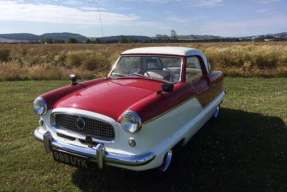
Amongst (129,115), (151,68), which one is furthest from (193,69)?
(129,115)

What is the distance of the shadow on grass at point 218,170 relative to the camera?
4.07 meters

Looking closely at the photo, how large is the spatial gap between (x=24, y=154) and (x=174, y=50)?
2.90m

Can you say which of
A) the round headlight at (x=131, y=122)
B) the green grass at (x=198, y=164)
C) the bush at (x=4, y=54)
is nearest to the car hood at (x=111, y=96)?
the round headlight at (x=131, y=122)

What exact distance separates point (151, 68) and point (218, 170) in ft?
6.38

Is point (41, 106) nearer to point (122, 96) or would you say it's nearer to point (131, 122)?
point (122, 96)

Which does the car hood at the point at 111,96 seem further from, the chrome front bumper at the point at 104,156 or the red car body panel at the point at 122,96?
the chrome front bumper at the point at 104,156

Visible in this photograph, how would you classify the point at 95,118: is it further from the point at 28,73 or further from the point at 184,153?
the point at 28,73

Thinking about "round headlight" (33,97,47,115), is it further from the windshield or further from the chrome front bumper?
the windshield

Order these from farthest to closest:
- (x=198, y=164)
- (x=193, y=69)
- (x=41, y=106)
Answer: (x=193, y=69)
(x=198, y=164)
(x=41, y=106)

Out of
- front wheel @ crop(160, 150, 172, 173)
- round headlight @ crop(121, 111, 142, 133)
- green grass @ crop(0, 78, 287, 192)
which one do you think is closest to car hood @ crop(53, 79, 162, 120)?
round headlight @ crop(121, 111, 142, 133)

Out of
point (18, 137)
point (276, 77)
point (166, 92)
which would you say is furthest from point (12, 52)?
point (166, 92)

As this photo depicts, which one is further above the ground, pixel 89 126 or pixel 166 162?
pixel 89 126

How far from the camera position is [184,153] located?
5074 mm

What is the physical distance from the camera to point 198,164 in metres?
4.67
